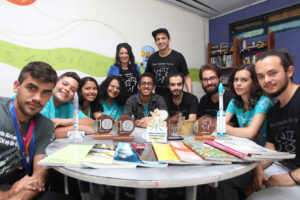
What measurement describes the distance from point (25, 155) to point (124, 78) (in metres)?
1.84

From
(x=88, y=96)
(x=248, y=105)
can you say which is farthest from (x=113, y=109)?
(x=248, y=105)

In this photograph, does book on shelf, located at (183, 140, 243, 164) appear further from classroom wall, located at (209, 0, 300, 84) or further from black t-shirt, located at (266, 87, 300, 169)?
classroom wall, located at (209, 0, 300, 84)

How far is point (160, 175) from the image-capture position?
2.19ft

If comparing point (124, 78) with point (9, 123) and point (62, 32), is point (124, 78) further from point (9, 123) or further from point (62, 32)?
point (9, 123)

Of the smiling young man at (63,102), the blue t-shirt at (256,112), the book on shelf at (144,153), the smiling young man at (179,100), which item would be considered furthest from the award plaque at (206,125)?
the smiling young man at (179,100)

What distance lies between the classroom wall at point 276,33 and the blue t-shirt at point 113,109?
332 centimetres

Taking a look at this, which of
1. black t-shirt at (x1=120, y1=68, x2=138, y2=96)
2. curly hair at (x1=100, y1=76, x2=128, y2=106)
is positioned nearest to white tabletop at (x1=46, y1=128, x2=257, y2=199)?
curly hair at (x1=100, y1=76, x2=128, y2=106)

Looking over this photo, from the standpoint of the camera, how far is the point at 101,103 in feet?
8.07

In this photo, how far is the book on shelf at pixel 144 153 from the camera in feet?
2.56

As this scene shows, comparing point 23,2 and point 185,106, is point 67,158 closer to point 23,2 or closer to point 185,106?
point 185,106

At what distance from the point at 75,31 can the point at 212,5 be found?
11.1ft

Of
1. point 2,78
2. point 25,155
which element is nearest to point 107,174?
point 25,155

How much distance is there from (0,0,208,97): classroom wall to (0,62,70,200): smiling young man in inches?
74.5

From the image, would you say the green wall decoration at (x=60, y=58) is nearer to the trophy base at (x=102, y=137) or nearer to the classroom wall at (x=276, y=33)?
the trophy base at (x=102, y=137)
